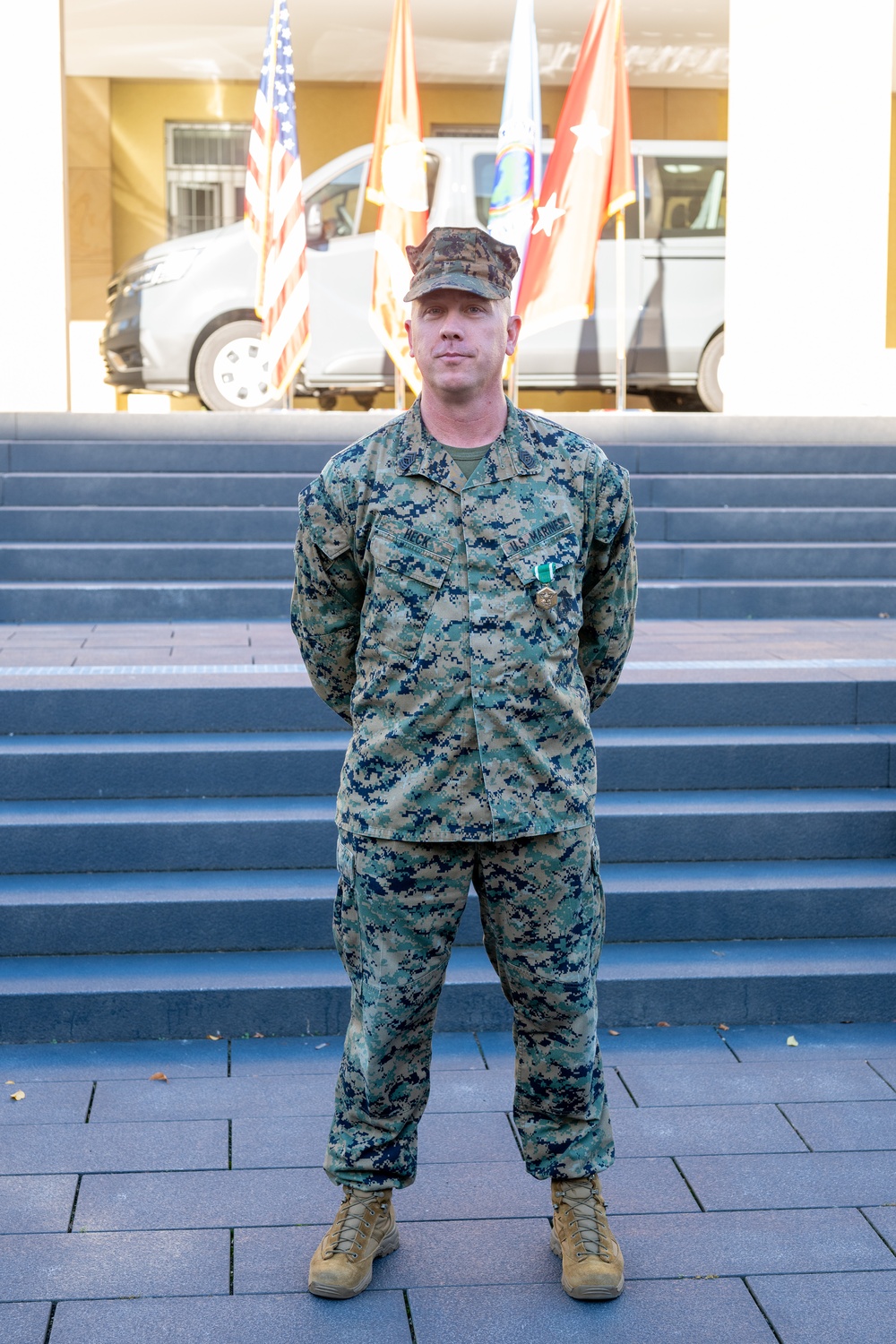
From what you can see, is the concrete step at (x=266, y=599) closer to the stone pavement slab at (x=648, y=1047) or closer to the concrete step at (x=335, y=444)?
the concrete step at (x=335, y=444)

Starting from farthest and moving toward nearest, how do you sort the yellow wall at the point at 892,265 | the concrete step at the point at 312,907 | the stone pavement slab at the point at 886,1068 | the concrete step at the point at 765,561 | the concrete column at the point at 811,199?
1. the yellow wall at the point at 892,265
2. the concrete column at the point at 811,199
3. the concrete step at the point at 765,561
4. the concrete step at the point at 312,907
5. the stone pavement slab at the point at 886,1068

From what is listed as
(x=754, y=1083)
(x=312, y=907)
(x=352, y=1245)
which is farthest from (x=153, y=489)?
(x=352, y=1245)

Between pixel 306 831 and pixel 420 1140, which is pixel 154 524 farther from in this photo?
pixel 420 1140

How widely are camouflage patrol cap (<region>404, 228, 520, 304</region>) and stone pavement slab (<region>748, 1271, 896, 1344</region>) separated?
→ 192 centimetres

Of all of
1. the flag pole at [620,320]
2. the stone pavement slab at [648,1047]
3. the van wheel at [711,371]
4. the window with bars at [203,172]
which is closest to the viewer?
the stone pavement slab at [648,1047]

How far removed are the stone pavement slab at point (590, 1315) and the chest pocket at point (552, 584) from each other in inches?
48.1

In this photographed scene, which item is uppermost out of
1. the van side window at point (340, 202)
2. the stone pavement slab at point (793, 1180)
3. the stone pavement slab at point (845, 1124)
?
the van side window at point (340, 202)

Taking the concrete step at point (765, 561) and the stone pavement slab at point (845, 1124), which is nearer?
the stone pavement slab at point (845, 1124)

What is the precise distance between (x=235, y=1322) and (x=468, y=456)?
5.35 ft

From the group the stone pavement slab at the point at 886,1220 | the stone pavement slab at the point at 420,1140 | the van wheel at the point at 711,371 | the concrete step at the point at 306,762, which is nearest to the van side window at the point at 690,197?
the van wheel at the point at 711,371

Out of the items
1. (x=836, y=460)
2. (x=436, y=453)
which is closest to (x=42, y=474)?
(x=836, y=460)

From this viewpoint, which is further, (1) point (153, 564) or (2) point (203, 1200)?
(1) point (153, 564)

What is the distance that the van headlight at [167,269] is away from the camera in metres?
11.2

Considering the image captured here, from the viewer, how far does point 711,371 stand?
1190 cm
